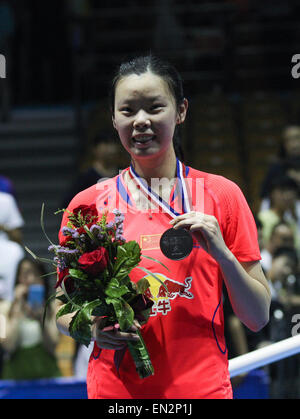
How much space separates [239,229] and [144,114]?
0.35m

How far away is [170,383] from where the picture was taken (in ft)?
5.29

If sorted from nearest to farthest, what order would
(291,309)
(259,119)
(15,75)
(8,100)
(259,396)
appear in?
(259,396), (291,309), (259,119), (8,100), (15,75)

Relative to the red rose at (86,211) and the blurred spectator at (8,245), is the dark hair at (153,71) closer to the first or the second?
the red rose at (86,211)

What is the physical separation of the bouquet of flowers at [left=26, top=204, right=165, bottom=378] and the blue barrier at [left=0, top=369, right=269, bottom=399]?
2160mm

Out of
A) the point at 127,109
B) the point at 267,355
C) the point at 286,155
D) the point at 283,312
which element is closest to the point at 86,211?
the point at 127,109

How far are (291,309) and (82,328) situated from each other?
Result: 2.67 meters

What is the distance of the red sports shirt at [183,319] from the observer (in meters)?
1.62

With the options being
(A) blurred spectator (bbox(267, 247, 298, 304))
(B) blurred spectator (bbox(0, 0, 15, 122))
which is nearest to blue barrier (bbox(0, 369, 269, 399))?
(A) blurred spectator (bbox(267, 247, 298, 304))

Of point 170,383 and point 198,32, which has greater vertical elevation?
point 198,32

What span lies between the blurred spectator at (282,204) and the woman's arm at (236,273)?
3.40m

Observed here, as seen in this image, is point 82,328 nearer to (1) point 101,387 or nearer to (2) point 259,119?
(1) point 101,387

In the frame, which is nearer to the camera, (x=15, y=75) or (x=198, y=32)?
(x=198, y=32)

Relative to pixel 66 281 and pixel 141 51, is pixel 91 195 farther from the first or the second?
pixel 141 51

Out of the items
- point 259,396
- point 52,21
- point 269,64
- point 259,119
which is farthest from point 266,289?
point 52,21
